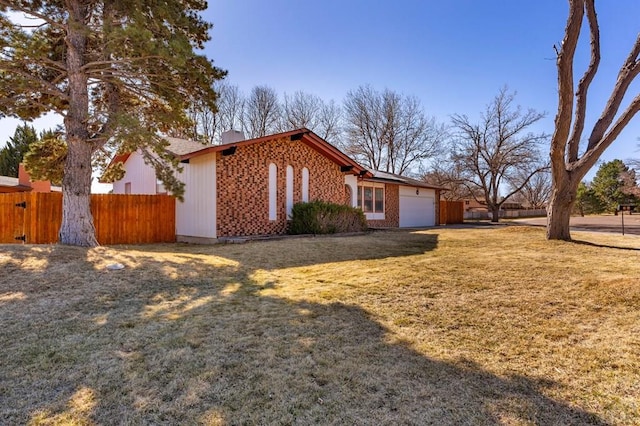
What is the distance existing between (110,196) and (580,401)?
41.5 feet

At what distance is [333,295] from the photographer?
490 cm

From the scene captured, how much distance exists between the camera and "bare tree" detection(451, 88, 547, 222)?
25536mm

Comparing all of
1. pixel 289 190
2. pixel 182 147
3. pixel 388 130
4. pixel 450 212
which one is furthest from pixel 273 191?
pixel 388 130

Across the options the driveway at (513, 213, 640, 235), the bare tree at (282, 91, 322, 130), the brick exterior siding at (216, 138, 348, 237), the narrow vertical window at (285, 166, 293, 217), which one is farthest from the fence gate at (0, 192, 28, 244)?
the bare tree at (282, 91, 322, 130)

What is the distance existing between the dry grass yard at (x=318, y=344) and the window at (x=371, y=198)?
12933mm

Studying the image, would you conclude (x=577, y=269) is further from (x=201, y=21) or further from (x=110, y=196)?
(x=110, y=196)

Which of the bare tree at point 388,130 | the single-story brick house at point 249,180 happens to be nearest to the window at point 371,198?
the single-story brick house at point 249,180

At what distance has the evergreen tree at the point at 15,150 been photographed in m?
26.2

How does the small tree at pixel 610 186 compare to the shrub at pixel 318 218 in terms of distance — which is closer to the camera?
the shrub at pixel 318 218

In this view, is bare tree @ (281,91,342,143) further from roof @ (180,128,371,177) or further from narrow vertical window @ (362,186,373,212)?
roof @ (180,128,371,177)

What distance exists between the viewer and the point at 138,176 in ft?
51.6

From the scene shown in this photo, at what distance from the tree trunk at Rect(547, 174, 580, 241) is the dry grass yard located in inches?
131

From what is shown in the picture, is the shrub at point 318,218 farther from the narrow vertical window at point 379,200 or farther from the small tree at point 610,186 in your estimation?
the small tree at point 610,186

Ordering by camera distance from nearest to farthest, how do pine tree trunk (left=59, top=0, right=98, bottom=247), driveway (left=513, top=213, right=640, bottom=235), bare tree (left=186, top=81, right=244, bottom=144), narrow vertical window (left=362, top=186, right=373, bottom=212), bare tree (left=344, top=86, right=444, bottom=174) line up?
pine tree trunk (left=59, top=0, right=98, bottom=247) < driveway (left=513, top=213, right=640, bottom=235) < narrow vertical window (left=362, top=186, right=373, bottom=212) < bare tree (left=186, top=81, right=244, bottom=144) < bare tree (left=344, top=86, right=444, bottom=174)
